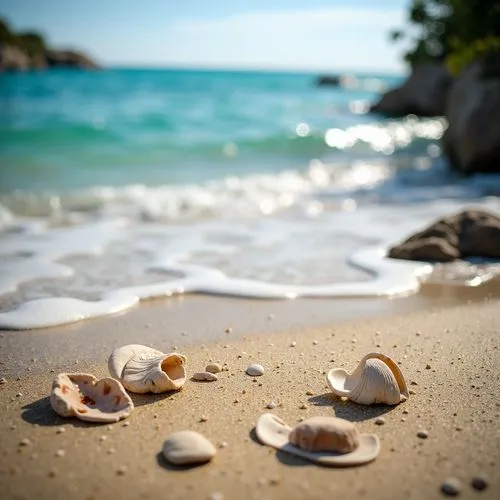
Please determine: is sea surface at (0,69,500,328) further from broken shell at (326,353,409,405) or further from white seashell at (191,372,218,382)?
broken shell at (326,353,409,405)

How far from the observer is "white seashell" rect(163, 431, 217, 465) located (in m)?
2.38

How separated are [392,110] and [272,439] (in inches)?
1124

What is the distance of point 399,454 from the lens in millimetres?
2471

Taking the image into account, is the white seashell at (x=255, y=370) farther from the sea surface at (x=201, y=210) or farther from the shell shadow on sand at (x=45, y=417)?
the sea surface at (x=201, y=210)

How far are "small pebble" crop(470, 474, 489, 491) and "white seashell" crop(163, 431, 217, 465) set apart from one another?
39.3 inches

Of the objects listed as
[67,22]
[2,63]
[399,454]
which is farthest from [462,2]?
[2,63]

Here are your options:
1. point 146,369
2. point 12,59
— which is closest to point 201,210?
point 146,369

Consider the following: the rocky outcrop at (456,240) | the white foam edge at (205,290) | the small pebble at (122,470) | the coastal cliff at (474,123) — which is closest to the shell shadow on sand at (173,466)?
the small pebble at (122,470)

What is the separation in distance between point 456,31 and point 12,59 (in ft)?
199

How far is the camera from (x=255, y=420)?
2.78 meters

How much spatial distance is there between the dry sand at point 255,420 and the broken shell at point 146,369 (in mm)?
64

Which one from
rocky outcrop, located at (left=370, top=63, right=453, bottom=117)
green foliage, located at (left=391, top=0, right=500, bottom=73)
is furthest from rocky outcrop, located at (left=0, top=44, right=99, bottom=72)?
green foliage, located at (left=391, top=0, right=500, bottom=73)

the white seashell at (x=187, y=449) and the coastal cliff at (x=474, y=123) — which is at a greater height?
the coastal cliff at (x=474, y=123)

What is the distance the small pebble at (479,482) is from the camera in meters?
2.25
